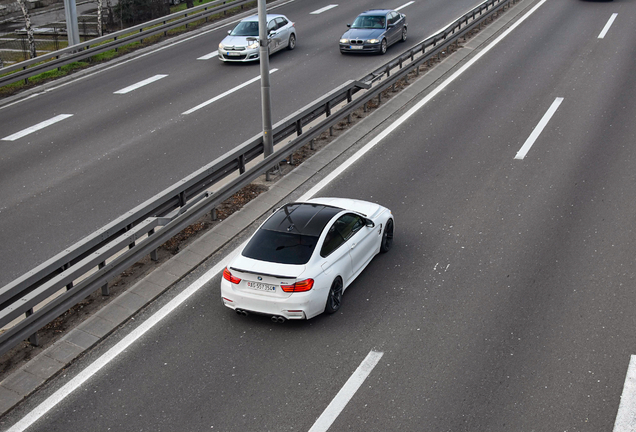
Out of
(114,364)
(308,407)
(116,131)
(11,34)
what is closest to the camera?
(308,407)

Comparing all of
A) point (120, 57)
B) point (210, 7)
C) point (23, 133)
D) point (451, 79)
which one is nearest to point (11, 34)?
point (210, 7)

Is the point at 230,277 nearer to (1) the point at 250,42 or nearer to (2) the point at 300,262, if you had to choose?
(2) the point at 300,262

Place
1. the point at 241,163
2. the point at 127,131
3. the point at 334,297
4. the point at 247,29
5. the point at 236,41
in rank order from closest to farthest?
the point at 334,297
the point at 241,163
the point at 127,131
the point at 236,41
the point at 247,29

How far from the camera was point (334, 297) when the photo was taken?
32.4 feet

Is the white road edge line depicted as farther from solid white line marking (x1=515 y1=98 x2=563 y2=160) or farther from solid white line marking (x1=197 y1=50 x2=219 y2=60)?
solid white line marking (x1=197 y1=50 x2=219 y2=60)

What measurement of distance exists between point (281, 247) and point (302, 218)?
82cm

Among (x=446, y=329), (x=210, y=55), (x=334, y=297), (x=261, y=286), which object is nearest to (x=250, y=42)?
(x=210, y=55)

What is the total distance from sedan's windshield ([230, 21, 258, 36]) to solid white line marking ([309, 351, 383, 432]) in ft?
62.7

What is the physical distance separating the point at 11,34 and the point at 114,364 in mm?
37651

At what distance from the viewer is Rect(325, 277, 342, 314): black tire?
9750mm

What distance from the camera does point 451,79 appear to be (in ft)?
71.4

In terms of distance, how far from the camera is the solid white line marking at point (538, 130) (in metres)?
15.9

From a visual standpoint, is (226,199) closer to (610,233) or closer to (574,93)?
(610,233)

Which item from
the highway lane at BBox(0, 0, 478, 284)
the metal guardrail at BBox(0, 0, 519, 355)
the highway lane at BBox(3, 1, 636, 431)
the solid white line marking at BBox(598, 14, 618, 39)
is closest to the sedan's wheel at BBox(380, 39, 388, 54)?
the highway lane at BBox(0, 0, 478, 284)
